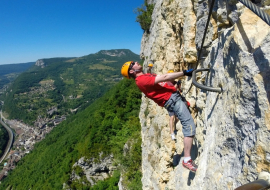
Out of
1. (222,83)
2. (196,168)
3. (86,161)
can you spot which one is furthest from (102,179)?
(222,83)

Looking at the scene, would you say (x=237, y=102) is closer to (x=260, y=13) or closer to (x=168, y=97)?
(x=260, y=13)

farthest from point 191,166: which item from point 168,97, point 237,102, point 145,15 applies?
point 145,15

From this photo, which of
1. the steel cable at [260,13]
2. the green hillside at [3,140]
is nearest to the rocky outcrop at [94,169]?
the steel cable at [260,13]

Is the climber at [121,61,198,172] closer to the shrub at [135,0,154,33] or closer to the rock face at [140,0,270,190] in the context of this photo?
the rock face at [140,0,270,190]

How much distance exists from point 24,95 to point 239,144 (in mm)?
209972

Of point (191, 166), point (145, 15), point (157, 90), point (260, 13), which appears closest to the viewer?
point (260, 13)

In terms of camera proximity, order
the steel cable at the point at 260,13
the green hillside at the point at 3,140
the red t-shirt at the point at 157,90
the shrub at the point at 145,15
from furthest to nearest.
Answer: the green hillside at the point at 3,140 → the shrub at the point at 145,15 → the red t-shirt at the point at 157,90 → the steel cable at the point at 260,13

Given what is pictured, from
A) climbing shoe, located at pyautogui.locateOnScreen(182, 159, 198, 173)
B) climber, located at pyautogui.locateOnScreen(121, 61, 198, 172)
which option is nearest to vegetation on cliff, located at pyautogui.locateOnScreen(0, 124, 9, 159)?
climber, located at pyautogui.locateOnScreen(121, 61, 198, 172)

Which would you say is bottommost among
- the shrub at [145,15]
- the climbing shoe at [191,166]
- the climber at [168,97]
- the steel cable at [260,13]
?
the climbing shoe at [191,166]

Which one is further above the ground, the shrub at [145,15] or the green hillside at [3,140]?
the shrub at [145,15]

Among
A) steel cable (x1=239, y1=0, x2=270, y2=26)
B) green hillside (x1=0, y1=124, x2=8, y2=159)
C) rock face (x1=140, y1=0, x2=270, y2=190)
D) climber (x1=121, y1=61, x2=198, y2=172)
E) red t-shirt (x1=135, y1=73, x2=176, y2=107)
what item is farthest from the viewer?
green hillside (x1=0, y1=124, x2=8, y2=159)

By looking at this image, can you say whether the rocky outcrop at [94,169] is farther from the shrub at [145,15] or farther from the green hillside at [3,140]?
the green hillside at [3,140]

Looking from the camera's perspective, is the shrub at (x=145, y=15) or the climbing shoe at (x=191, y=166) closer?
the climbing shoe at (x=191, y=166)

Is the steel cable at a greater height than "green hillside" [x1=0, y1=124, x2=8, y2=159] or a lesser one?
greater
